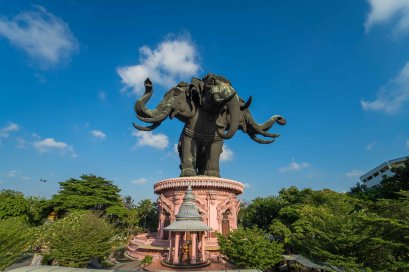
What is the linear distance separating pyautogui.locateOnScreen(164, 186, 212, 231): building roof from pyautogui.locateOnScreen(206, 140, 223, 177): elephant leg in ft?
21.6

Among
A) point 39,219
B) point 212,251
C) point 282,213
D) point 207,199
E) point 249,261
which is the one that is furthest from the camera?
point 39,219

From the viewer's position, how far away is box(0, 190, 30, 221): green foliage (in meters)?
39.8

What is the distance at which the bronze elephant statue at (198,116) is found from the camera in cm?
1867

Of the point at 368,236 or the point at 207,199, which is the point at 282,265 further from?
the point at 368,236

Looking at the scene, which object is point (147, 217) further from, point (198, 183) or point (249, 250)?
point (249, 250)

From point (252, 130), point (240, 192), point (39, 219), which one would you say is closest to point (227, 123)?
point (252, 130)

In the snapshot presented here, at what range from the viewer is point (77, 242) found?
509 inches

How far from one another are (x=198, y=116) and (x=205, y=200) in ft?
20.8

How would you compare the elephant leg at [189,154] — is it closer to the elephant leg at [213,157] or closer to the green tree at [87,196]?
the elephant leg at [213,157]

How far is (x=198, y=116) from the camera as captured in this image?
20.2m

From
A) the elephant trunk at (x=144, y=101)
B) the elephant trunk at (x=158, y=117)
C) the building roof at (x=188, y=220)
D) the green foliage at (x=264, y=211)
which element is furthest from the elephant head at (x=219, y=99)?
the green foliage at (x=264, y=211)

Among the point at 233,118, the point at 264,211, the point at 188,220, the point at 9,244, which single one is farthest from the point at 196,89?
the point at 264,211

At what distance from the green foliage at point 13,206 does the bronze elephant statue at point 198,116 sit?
33.1 metres

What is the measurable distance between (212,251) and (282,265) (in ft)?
40.0
